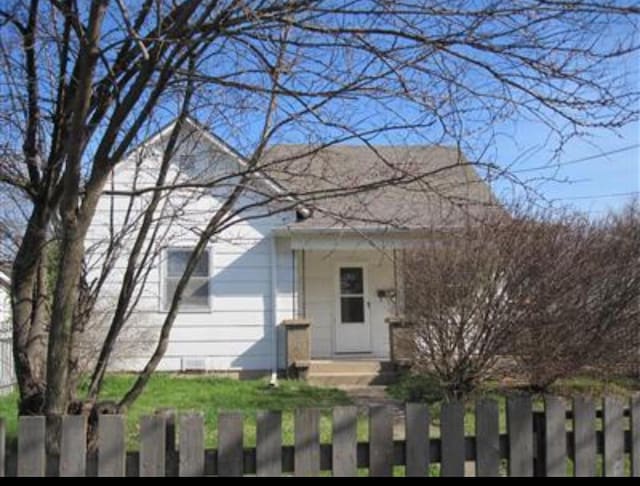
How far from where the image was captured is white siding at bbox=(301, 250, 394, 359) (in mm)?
14719

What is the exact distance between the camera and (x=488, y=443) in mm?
3031

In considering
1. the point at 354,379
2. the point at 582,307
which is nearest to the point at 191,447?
the point at 582,307

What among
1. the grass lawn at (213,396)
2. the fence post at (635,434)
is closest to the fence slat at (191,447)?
the fence post at (635,434)

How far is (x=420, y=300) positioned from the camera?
9312mm

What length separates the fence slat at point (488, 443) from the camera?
303 centimetres

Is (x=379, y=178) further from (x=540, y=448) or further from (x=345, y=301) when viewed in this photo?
(x=345, y=301)

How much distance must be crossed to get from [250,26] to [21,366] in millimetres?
1897

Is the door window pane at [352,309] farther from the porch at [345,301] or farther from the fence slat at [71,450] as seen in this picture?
the fence slat at [71,450]

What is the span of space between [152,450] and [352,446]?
82cm

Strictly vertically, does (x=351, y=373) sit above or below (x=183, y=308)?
below

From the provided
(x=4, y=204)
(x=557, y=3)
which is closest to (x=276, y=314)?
(x=4, y=204)

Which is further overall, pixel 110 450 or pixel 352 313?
pixel 352 313

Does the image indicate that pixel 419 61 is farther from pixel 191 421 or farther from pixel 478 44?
pixel 191 421

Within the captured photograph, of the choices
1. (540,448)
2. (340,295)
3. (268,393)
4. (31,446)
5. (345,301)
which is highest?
(340,295)
